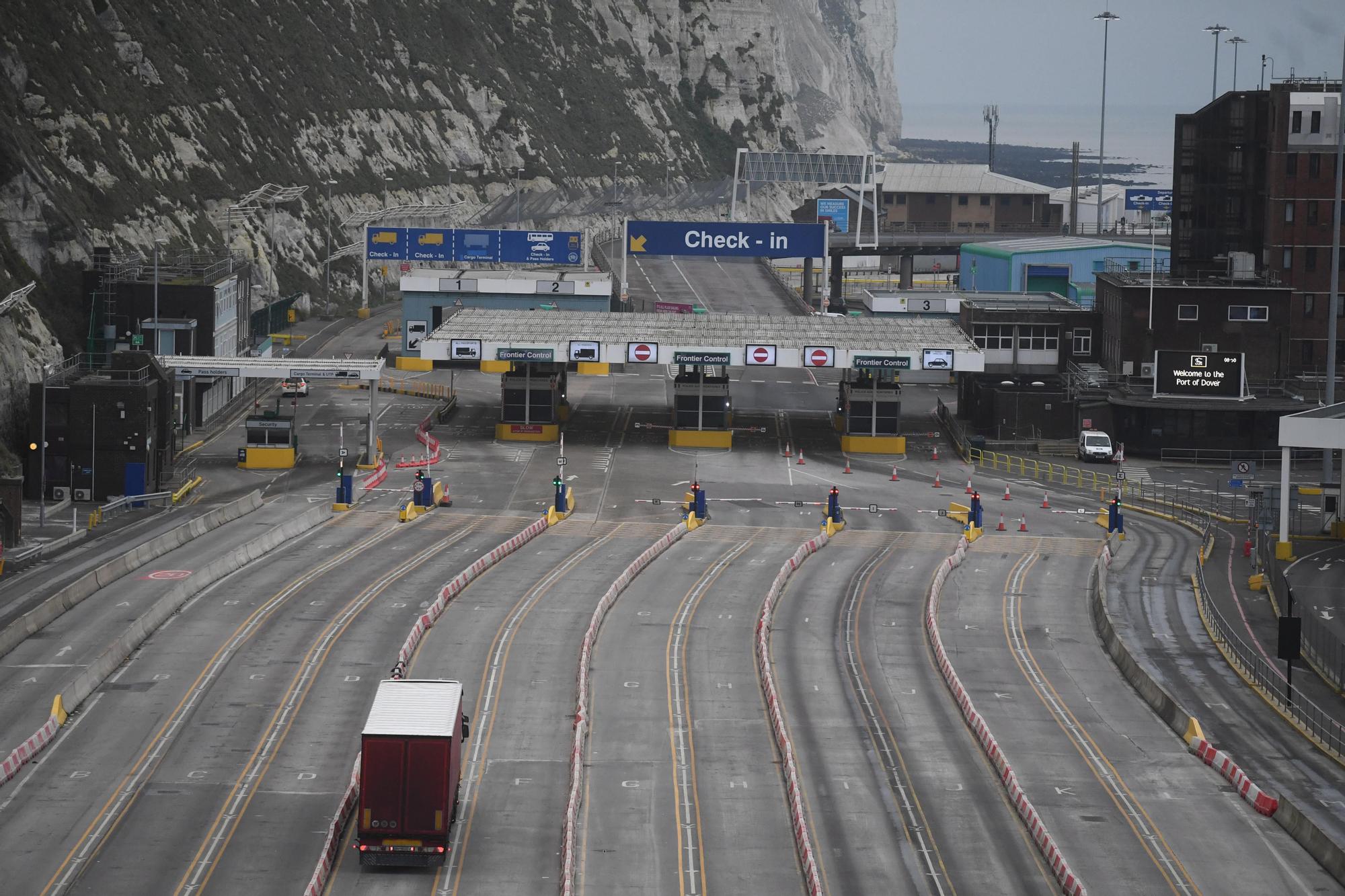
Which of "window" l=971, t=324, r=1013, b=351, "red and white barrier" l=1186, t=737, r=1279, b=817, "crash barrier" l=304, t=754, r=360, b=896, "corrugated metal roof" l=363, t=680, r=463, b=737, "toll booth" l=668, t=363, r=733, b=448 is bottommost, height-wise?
"crash barrier" l=304, t=754, r=360, b=896

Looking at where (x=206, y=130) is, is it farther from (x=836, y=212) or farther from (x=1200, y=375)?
(x=1200, y=375)

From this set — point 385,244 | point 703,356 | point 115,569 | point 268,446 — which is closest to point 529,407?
point 703,356

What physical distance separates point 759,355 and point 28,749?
179 feet

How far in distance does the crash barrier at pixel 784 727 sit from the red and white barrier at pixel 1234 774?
33.5ft

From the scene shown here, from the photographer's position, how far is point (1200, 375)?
315 ft

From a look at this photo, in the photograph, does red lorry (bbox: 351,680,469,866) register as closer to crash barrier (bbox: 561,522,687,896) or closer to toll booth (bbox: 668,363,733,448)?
crash barrier (bbox: 561,522,687,896)

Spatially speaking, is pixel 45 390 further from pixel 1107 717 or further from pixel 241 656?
pixel 1107 717

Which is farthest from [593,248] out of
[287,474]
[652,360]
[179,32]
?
[287,474]

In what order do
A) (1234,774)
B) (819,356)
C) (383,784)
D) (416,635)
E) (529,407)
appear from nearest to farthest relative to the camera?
1. (383,784)
2. (1234,774)
3. (416,635)
4. (819,356)
5. (529,407)

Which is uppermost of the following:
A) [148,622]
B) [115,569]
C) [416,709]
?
[115,569]

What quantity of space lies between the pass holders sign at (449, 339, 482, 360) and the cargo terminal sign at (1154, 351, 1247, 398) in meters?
34.5

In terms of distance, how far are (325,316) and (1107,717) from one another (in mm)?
101655

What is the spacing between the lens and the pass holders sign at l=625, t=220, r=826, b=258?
129500 mm

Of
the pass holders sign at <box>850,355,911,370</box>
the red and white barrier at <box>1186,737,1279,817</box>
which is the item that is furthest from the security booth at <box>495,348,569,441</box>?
the red and white barrier at <box>1186,737,1279,817</box>
